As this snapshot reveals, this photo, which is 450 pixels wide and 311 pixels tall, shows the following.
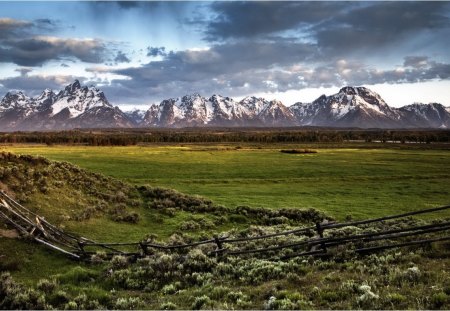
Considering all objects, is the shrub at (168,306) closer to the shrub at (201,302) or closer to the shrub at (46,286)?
the shrub at (201,302)

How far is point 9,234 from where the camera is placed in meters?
21.5

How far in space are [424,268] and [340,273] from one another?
2.63 meters

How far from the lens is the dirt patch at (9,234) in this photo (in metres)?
21.3

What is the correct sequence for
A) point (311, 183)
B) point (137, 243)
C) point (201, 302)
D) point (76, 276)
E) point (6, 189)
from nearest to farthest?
point (201, 302) < point (76, 276) < point (137, 243) < point (6, 189) < point (311, 183)

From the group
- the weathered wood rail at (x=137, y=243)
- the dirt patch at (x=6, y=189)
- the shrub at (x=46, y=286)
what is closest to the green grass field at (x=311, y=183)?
the weathered wood rail at (x=137, y=243)

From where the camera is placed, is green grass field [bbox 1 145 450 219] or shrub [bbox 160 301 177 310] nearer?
shrub [bbox 160 301 177 310]

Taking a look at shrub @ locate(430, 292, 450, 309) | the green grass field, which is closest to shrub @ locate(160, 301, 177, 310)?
shrub @ locate(430, 292, 450, 309)

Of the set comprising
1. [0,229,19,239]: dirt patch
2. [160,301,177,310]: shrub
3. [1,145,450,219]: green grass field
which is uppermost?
[0,229,19,239]: dirt patch

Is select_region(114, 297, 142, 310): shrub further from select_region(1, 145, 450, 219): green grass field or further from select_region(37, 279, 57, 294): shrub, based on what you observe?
select_region(1, 145, 450, 219): green grass field

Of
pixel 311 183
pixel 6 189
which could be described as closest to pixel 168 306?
pixel 6 189

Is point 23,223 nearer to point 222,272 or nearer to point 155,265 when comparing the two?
point 155,265

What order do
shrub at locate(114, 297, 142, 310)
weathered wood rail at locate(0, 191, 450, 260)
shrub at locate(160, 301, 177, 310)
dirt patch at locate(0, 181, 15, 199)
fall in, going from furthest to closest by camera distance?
dirt patch at locate(0, 181, 15, 199) < weathered wood rail at locate(0, 191, 450, 260) < shrub at locate(114, 297, 142, 310) < shrub at locate(160, 301, 177, 310)

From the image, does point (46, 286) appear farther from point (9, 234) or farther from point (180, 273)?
point (9, 234)

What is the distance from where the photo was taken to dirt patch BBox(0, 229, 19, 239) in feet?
69.9
